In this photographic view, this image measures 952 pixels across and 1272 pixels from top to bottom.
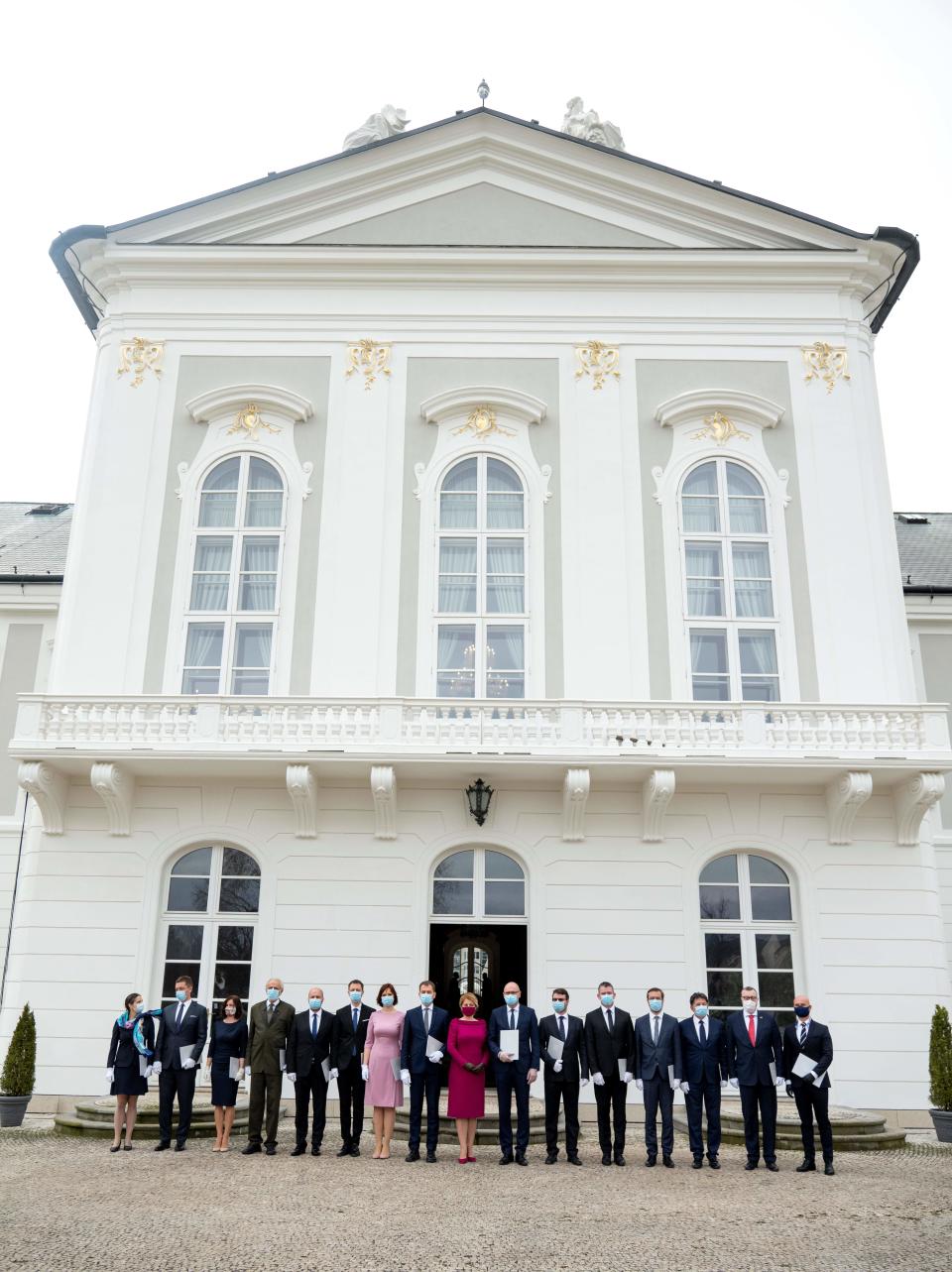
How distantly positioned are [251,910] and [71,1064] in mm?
2836

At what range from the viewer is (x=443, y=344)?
18156 mm

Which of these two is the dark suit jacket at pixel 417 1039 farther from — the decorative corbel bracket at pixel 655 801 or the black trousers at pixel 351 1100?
the decorative corbel bracket at pixel 655 801

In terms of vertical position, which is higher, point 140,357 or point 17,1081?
point 140,357

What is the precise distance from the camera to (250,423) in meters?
17.8

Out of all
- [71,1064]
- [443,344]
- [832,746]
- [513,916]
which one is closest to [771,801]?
[832,746]

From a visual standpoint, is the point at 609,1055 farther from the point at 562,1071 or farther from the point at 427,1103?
the point at 427,1103

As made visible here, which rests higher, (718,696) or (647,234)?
(647,234)

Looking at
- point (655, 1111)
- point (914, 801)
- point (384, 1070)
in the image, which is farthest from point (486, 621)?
point (655, 1111)

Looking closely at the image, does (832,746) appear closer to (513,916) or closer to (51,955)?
(513,916)

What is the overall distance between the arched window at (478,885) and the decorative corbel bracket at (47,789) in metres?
5.01

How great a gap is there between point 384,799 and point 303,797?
1.04 m

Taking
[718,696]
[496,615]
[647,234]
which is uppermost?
[647,234]

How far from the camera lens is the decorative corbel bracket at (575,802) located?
48.8 ft

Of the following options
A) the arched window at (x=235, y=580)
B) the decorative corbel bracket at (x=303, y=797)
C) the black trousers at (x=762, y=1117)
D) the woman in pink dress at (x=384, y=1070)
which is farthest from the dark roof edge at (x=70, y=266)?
the black trousers at (x=762, y=1117)
